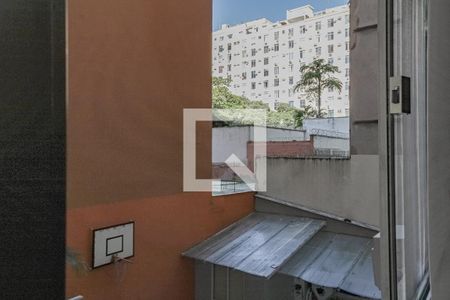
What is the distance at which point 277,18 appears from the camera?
10.0 m

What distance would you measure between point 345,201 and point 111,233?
324 centimetres

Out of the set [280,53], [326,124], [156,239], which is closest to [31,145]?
[156,239]

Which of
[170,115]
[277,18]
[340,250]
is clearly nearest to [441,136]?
[170,115]

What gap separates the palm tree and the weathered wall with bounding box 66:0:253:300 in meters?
5.81

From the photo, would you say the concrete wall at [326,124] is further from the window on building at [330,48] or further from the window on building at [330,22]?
the window on building at [330,22]

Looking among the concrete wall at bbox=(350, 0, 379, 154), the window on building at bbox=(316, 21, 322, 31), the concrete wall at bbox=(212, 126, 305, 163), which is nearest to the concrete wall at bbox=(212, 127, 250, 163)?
the concrete wall at bbox=(212, 126, 305, 163)

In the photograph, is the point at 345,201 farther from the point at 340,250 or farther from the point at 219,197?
the point at 219,197

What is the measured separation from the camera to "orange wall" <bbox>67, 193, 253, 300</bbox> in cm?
353

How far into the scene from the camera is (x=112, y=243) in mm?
3650

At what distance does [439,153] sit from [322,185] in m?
4.77

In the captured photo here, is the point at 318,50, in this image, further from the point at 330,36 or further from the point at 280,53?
the point at 280,53

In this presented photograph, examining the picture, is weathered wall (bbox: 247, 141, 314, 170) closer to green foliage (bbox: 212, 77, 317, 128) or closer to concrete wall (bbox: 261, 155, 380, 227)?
concrete wall (bbox: 261, 155, 380, 227)

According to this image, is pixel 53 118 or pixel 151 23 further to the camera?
pixel 151 23

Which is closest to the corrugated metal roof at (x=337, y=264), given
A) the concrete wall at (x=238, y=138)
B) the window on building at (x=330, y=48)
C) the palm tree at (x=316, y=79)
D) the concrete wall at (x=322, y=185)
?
the concrete wall at (x=322, y=185)
